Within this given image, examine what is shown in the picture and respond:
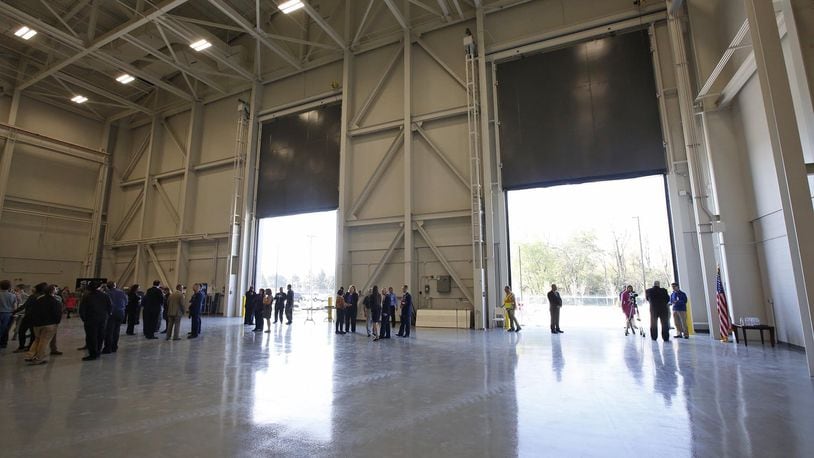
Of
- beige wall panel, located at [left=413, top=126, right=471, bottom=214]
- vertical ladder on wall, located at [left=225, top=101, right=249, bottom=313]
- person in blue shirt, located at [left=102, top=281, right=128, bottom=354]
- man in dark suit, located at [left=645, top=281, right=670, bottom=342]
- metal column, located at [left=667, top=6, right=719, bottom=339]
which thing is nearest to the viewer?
person in blue shirt, located at [left=102, top=281, right=128, bottom=354]

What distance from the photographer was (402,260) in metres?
14.1

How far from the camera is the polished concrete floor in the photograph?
307 cm

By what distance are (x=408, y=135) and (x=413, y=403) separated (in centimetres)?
1114

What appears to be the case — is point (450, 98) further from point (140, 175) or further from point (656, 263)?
point (140, 175)

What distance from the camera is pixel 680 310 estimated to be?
9.49m

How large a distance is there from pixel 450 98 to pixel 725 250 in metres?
9.26

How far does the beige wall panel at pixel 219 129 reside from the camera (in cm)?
1880

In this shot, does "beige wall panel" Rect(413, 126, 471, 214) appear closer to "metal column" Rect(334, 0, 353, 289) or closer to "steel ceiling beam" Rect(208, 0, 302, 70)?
"metal column" Rect(334, 0, 353, 289)

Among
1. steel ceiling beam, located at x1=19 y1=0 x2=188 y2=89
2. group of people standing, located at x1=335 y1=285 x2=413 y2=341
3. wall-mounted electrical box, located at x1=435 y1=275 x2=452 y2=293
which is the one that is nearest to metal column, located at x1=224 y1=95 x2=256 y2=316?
steel ceiling beam, located at x1=19 y1=0 x2=188 y2=89

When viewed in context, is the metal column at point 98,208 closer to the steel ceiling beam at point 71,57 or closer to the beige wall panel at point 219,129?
the steel ceiling beam at point 71,57

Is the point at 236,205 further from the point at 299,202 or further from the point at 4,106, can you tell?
the point at 4,106

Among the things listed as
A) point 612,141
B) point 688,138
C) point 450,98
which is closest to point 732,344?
point 688,138

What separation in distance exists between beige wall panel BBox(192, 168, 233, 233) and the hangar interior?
0.33 feet

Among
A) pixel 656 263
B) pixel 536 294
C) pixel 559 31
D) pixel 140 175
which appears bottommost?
pixel 536 294
